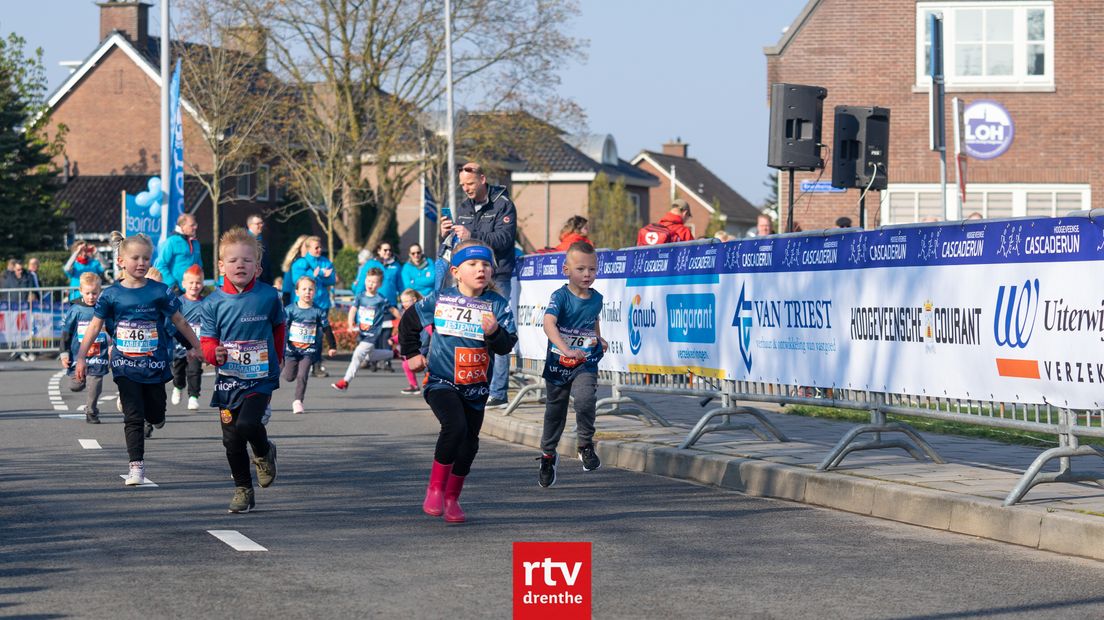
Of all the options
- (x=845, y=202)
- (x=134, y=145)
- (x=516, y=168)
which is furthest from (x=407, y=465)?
(x=516, y=168)

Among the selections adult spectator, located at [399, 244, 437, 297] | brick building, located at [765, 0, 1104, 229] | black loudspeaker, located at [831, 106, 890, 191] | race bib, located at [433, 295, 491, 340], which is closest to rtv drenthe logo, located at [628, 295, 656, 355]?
black loudspeaker, located at [831, 106, 890, 191]

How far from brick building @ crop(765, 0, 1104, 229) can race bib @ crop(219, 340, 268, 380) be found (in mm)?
22177

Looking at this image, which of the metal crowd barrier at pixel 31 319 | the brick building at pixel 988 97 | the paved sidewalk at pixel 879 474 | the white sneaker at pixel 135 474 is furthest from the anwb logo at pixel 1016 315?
the metal crowd barrier at pixel 31 319

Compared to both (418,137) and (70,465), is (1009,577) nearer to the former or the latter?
(70,465)

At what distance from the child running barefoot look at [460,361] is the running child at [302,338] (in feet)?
25.7

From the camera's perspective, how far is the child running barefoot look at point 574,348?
11.1 metres

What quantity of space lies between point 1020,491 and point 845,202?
2319cm

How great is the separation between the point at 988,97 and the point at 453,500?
80.5ft

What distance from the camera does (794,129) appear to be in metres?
16.9

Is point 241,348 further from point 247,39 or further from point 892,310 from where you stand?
point 247,39

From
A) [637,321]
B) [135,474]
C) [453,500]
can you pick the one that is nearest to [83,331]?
[135,474]

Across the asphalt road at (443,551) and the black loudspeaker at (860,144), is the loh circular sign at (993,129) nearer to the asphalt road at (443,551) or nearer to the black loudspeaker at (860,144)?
the black loudspeaker at (860,144)

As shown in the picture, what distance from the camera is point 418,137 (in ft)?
167

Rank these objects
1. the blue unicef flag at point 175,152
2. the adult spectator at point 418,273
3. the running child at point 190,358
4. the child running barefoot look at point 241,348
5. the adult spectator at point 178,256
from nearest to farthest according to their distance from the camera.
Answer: the child running barefoot look at point 241,348 → the running child at point 190,358 → the adult spectator at point 178,256 → the adult spectator at point 418,273 → the blue unicef flag at point 175,152
